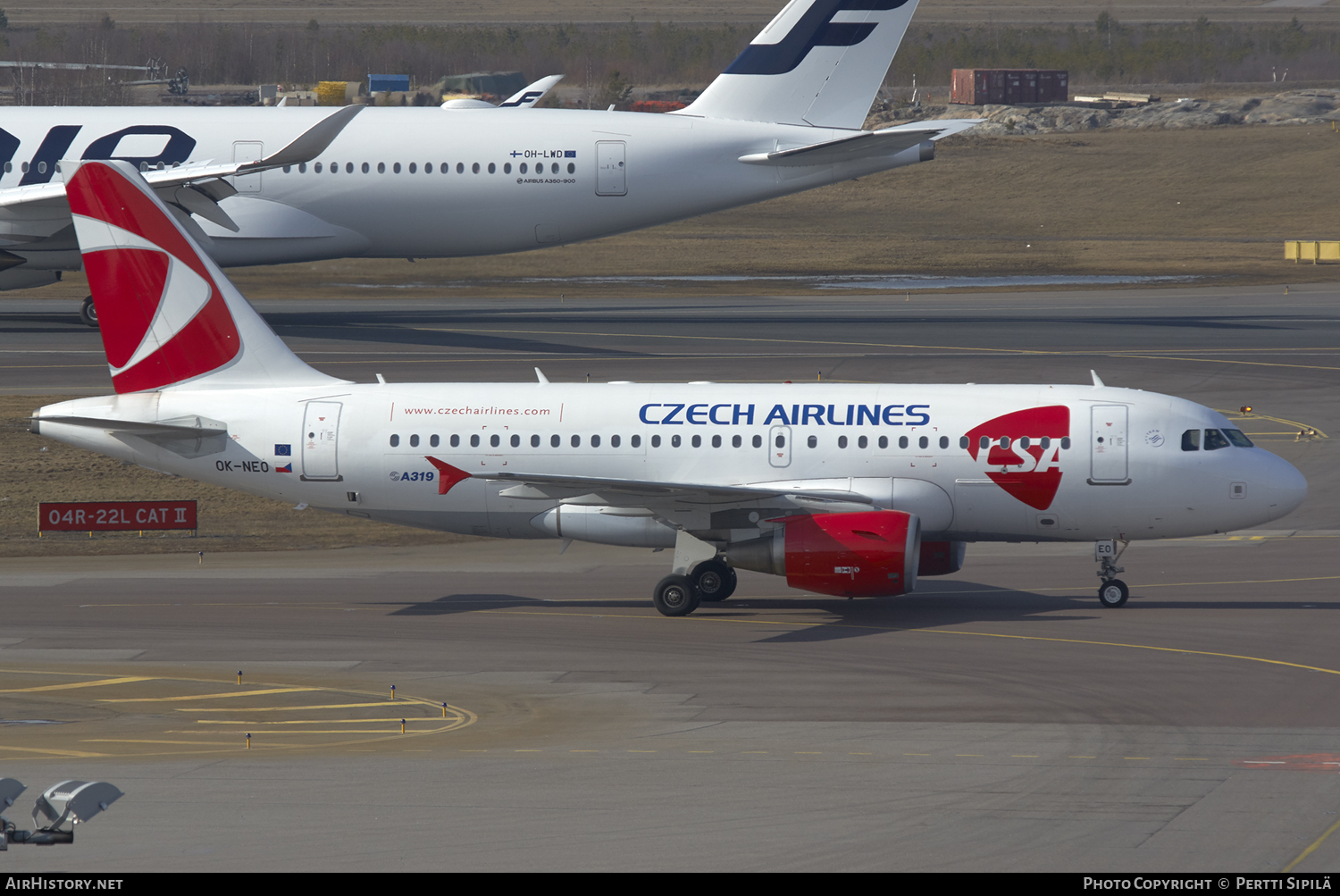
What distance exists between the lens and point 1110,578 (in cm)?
3331

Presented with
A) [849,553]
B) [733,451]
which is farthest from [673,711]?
[733,451]

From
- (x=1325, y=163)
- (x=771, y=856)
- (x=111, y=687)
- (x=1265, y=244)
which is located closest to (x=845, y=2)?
(x=1265, y=244)

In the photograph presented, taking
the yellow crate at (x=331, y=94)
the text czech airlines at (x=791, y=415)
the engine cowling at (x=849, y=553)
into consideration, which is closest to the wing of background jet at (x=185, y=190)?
the text czech airlines at (x=791, y=415)

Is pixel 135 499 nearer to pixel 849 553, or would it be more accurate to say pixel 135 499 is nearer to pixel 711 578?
pixel 711 578

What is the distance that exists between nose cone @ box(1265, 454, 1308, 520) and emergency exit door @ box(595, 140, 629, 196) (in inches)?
1507

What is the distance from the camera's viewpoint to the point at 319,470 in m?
34.6

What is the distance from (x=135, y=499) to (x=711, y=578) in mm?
19682

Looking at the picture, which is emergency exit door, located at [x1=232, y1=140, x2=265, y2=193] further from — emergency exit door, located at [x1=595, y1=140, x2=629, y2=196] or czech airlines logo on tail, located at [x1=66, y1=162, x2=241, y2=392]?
czech airlines logo on tail, located at [x1=66, y1=162, x2=241, y2=392]

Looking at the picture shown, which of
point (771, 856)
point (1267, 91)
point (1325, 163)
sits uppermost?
point (1267, 91)

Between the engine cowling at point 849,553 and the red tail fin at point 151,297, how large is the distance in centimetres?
1161

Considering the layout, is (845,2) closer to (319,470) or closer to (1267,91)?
(319,470)

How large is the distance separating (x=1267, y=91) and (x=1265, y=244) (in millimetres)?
89189

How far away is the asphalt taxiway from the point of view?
19.7 meters

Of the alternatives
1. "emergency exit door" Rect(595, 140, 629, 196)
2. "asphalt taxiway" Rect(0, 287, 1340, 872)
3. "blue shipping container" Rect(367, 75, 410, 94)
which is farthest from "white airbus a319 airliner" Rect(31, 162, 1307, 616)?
"blue shipping container" Rect(367, 75, 410, 94)
